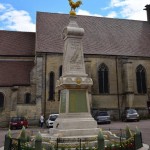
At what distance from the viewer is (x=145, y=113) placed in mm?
31922

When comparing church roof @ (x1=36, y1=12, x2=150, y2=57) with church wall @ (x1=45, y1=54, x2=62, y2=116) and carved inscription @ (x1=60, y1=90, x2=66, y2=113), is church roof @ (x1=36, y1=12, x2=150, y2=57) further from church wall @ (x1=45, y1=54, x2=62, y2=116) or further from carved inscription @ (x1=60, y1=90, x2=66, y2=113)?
carved inscription @ (x1=60, y1=90, x2=66, y2=113)

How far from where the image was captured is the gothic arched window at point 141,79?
33522 millimetres

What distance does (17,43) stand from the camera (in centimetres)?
3466

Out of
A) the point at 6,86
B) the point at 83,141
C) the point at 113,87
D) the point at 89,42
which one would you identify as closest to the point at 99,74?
the point at 113,87

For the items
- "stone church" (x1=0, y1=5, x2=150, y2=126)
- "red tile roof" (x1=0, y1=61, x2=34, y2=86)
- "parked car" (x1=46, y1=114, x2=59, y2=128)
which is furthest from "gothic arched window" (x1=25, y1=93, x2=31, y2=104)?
"parked car" (x1=46, y1=114, x2=59, y2=128)

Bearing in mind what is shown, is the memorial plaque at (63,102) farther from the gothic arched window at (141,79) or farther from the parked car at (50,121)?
Answer: the gothic arched window at (141,79)

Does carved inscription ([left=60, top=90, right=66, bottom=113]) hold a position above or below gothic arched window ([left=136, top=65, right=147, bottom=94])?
below

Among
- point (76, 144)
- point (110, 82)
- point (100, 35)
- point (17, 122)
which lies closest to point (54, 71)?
point (110, 82)

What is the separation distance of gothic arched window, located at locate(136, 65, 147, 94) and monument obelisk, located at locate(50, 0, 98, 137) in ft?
79.0

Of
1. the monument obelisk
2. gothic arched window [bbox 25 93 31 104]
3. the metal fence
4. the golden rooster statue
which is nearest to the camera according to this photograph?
the metal fence

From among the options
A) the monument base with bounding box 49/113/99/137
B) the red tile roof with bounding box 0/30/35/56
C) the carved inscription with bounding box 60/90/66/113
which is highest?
the red tile roof with bounding box 0/30/35/56

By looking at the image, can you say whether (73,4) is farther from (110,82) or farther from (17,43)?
(17,43)

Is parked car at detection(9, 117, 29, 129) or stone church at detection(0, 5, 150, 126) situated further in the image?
stone church at detection(0, 5, 150, 126)

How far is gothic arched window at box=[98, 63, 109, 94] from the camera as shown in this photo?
32.1 metres
